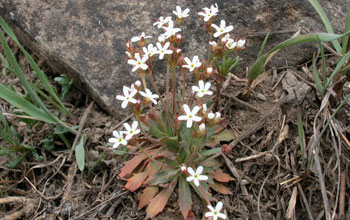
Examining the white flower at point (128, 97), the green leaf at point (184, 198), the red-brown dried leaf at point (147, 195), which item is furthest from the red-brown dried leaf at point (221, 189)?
the white flower at point (128, 97)

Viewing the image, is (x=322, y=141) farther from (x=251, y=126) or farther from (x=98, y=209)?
(x=98, y=209)

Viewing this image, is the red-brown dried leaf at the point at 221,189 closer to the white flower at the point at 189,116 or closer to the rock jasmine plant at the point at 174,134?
the rock jasmine plant at the point at 174,134

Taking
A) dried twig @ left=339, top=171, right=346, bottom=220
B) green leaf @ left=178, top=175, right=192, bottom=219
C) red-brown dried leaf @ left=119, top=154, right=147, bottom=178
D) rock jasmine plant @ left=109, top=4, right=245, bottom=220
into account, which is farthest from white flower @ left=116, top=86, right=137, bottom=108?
dried twig @ left=339, top=171, right=346, bottom=220

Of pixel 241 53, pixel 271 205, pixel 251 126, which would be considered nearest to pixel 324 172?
pixel 271 205

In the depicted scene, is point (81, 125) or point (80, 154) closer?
point (80, 154)

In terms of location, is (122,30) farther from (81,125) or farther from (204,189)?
(204,189)

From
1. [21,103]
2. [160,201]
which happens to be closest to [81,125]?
[21,103]
